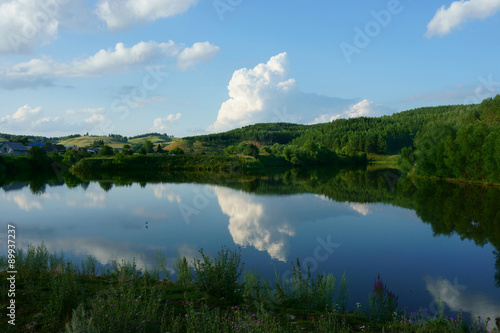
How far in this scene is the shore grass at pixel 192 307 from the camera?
589 centimetres

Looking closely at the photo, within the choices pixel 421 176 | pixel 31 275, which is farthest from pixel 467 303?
pixel 421 176

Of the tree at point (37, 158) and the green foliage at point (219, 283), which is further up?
the tree at point (37, 158)

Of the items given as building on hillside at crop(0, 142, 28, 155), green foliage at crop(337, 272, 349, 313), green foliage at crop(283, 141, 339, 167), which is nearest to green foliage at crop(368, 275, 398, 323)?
green foliage at crop(337, 272, 349, 313)

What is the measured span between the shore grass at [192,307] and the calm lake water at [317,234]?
67.3 inches

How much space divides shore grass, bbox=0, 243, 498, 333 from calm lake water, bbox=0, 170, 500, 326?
5.61 ft

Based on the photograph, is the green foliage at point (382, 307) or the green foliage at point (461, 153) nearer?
the green foliage at point (382, 307)

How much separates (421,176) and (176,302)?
6179 cm

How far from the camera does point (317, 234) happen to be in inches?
763

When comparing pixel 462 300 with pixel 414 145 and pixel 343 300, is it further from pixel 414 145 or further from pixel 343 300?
pixel 414 145

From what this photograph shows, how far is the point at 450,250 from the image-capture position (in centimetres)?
1658

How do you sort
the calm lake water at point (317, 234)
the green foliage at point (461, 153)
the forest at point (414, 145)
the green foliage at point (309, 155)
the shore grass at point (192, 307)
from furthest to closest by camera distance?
the green foliage at point (309, 155), the forest at point (414, 145), the green foliage at point (461, 153), the calm lake water at point (317, 234), the shore grass at point (192, 307)

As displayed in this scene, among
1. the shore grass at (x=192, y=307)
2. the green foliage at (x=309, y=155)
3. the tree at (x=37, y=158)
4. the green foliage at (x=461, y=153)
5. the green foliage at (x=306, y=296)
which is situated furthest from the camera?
the green foliage at (x=309, y=155)

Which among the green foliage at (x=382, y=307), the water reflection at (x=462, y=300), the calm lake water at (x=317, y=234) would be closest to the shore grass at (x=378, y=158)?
the calm lake water at (x=317, y=234)

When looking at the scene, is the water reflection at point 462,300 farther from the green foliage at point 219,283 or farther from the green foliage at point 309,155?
the green foliage at point 309,155
